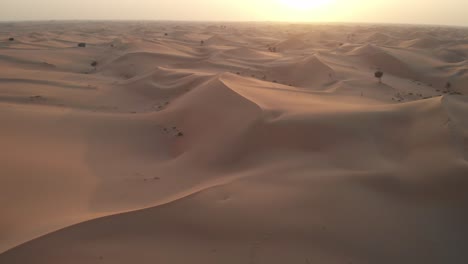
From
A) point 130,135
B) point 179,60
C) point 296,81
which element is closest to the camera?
point 130,135

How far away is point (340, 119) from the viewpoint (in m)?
7.40

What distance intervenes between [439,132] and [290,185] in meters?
3.31

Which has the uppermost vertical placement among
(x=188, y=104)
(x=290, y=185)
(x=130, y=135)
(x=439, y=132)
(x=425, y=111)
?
(x=188, y=104)

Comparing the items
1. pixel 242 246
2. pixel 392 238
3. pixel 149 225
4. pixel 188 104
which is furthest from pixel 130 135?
pixel 392 238

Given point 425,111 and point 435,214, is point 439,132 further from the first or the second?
point 435,214

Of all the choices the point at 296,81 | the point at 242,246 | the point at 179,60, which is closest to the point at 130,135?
the point at 242,246

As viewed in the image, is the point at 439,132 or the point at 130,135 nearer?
the point at 439,132

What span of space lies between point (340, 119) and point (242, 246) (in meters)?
4.49

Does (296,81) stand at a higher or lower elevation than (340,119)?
higher

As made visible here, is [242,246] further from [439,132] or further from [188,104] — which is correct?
[188,104]

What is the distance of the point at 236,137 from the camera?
7293 millimetres

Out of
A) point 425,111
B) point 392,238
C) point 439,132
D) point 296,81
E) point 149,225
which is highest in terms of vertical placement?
point 296,81

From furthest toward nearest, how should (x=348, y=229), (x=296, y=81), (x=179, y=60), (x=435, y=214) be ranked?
(x=179, y=60)
(x=296, y=81)
(x=435, y=214)
(x=348, y=229)

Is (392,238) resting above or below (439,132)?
below
